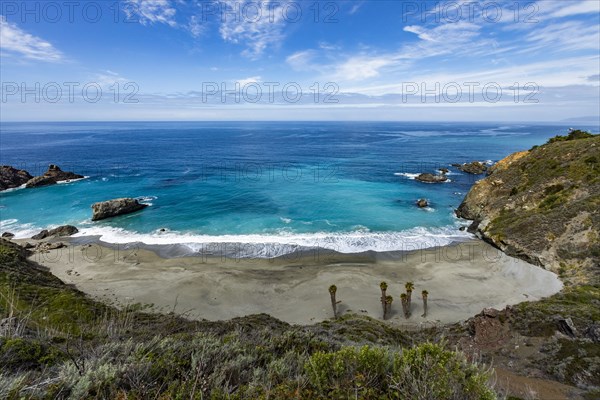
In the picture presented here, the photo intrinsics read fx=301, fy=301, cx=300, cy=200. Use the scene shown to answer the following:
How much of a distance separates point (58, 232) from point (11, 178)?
36.1 metres

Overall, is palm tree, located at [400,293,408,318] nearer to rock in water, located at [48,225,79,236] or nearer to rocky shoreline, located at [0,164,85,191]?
rock in water, located at [48,225,79,236]

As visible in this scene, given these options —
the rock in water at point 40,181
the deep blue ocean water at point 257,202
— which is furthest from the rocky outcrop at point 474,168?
the rock in water at point 40,181

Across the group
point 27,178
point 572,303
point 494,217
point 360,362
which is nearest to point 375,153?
point 494,217

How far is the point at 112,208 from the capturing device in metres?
42.5

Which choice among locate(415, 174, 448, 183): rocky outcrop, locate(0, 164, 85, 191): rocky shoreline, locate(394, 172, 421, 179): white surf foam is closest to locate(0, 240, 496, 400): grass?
locate(415, 174, 448, 183): rocky outcrop

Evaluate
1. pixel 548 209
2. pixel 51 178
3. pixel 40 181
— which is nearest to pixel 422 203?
pixel 548 209

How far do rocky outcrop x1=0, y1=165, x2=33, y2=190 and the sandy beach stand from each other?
4014cm

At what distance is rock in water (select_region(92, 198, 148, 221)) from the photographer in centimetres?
A: 4156

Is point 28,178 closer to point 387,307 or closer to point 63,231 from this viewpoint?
point 63,231

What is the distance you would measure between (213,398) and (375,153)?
97450mm

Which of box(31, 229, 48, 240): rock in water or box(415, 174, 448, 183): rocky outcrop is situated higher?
box(415, 174, 448, 183): rocky outcrop

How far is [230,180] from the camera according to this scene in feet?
204

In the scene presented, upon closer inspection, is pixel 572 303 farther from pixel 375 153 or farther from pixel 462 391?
pixel 375 153

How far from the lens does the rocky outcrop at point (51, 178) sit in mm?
58141
